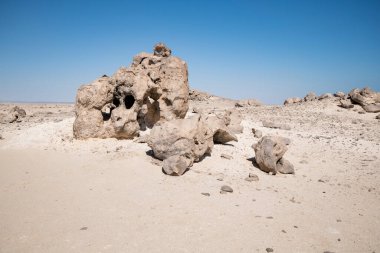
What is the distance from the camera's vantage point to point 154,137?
9.57 m

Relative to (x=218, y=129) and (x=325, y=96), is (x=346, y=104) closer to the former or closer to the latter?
(x=325, y=96)

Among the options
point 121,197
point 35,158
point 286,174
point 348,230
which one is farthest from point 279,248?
point 35,158

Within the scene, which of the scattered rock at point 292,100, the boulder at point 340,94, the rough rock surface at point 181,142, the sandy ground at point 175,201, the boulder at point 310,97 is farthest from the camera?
the scattered rock at point 292,100

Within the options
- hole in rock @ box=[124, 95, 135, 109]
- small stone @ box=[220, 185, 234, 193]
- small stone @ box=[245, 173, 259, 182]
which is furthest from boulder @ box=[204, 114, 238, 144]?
hole in rock @ box=[124, 95, 135, 109]

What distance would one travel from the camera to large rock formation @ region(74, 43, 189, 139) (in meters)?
11.9

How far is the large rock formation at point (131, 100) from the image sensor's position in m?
11.9

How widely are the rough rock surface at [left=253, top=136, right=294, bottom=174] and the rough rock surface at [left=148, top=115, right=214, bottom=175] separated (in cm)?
182

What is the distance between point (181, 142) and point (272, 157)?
10.1ft

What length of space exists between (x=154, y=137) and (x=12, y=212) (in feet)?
15.1

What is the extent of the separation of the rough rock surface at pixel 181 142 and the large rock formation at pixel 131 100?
2.82 meters

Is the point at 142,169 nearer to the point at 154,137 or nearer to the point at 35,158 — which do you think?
the point at 154,137

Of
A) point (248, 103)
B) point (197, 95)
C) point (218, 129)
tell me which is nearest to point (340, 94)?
point (248, 103)

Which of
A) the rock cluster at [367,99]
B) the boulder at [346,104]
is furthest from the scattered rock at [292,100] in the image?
the rock cluster at [367,99]

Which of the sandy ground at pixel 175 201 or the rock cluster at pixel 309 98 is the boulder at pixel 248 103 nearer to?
the rock cluster at pixel 309 98
